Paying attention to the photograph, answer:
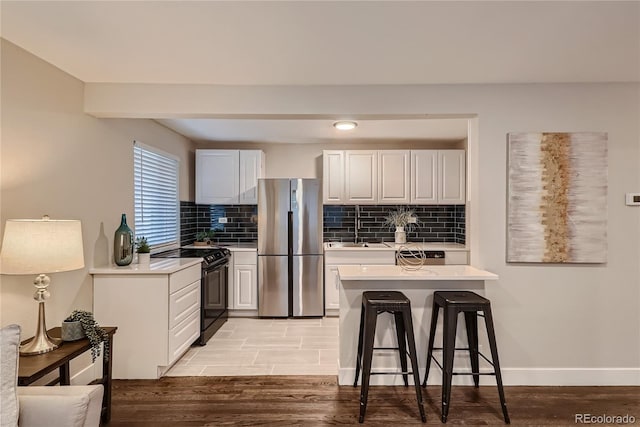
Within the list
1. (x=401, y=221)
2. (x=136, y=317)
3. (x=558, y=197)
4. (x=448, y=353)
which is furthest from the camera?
(x=401, y=221)

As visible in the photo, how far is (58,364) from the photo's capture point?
72.7 inches

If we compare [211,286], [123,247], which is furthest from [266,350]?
[123,247]

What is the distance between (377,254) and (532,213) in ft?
6.47

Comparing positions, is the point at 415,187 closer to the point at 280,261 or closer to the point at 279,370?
the point at 280,261

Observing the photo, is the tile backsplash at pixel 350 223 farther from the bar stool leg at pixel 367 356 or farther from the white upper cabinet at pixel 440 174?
the bar stool leg at pixel 367 356

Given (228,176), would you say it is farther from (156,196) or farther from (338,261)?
(338,261)

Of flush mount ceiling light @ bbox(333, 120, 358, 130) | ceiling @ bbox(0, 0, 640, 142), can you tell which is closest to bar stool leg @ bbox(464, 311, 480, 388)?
ceiling @ bbox(0, 0, 640, 142)

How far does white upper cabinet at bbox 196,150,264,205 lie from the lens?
4.79m

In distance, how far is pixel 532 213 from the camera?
8.80 ft

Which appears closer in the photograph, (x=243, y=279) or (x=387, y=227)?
(x=243, y=279)

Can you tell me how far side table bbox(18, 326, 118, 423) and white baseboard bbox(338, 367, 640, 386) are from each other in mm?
1595

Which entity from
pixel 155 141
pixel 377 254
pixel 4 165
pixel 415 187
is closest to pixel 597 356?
pixel 377 254

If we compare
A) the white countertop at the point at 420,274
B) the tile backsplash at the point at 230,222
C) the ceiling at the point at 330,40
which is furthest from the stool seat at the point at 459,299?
the tile backsplash at the point at 230,222

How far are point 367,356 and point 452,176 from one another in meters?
3.20
